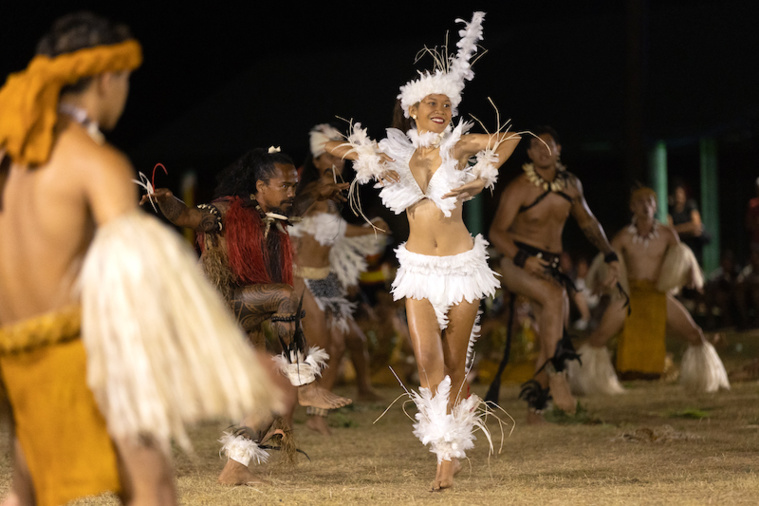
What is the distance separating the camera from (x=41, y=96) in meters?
2.74

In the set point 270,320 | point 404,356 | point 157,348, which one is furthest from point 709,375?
point 157,348

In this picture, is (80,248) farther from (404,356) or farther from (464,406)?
(404,356)

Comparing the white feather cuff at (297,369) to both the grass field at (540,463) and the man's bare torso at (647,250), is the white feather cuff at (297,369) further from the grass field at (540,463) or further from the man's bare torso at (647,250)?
the man's bare torso at (647,250)

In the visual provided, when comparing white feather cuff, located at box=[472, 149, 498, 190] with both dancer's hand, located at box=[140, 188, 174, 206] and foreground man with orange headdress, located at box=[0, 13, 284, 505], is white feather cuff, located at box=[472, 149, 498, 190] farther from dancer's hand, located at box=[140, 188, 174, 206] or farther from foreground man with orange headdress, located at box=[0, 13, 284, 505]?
foreground man with orange headdress, located at box=[0, 13, 284, 505]

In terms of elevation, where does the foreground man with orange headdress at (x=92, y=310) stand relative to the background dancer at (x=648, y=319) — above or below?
above

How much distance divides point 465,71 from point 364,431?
286 cm

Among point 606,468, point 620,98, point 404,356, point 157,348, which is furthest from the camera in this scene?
point 620,98

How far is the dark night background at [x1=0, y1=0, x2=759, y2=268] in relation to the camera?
1520 cm

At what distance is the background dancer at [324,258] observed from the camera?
24.4ft

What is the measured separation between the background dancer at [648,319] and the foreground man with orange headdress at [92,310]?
6484 mm

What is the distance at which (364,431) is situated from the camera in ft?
24.2

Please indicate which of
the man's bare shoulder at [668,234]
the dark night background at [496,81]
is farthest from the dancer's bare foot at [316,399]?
the dark night background at [496,81]

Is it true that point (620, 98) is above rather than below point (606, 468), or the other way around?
above

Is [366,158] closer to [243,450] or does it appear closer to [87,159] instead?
[243,450]
